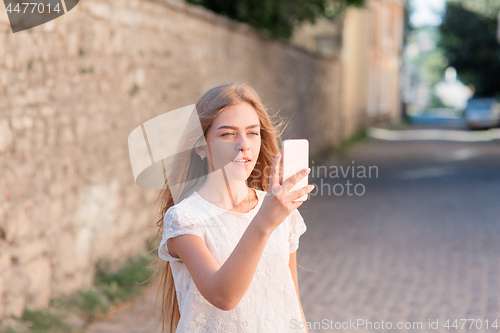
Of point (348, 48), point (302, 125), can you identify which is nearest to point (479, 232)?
point (302, 125)

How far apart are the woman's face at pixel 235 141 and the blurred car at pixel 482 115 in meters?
30.9

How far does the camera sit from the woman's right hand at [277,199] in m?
1.60

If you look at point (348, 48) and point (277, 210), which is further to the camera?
point (348, 48)

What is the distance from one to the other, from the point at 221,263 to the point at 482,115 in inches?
1223

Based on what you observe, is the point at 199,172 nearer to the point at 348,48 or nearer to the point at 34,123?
the point at 34,123

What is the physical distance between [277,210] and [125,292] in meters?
3.90

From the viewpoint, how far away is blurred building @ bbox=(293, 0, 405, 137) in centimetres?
2066

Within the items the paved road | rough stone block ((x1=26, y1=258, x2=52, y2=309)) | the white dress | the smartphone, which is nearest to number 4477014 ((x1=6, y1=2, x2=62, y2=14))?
rough stone block ((x1=26, y1=258, x2=52, y2=309))

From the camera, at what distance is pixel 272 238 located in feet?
6.45

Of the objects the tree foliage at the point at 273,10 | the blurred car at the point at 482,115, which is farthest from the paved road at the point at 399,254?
the blurred car at the point at 482,115

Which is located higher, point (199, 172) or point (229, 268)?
point (199, 172)

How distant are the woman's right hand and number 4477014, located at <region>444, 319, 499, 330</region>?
3480 millimetres

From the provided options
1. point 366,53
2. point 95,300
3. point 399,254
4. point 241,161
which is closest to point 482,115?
point 366,53

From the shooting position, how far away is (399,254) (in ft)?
22.9
